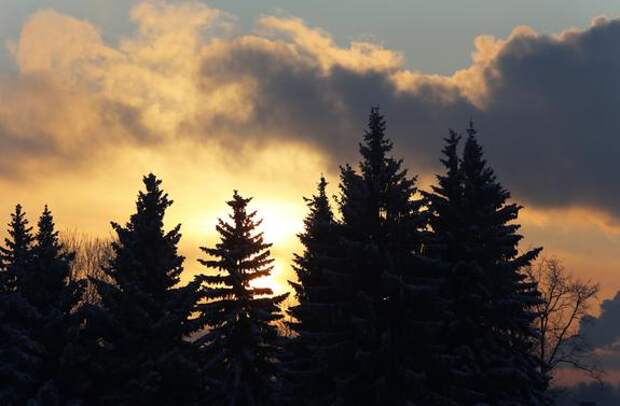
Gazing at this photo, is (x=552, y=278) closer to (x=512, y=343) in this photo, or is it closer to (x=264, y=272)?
(x=512, y=343)

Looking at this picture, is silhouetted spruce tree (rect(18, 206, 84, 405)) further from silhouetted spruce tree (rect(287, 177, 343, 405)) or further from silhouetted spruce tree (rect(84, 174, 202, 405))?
silhouetted spruce tree (rect(287, 177, 343, 405))

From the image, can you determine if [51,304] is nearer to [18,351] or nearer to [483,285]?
[18,351]

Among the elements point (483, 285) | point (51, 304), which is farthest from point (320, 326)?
point (51, 304)

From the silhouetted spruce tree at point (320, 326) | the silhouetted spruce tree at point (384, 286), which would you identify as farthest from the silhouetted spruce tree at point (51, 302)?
the silhouetted spruce tree at point (384, 286)

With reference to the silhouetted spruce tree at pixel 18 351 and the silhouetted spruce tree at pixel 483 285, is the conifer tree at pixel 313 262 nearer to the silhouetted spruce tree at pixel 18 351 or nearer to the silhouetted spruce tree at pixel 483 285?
the silhouetted spruce tree at pixel 483 285

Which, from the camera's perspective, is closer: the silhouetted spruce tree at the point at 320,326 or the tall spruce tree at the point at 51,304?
the silhouetted spruce tree at the point at 320,326

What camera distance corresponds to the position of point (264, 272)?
31.2 meters

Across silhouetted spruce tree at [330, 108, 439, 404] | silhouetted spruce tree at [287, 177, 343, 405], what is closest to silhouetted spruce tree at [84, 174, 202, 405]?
silhouetted spruce tree at [287, 177, 343, 405]

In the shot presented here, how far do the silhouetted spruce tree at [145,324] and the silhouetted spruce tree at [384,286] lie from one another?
8321mm

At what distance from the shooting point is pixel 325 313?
82.3 feet

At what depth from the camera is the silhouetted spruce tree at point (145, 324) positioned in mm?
27938

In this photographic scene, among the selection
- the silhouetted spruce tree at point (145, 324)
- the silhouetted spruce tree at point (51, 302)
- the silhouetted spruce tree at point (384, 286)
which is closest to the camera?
the silhouetted spruce tree at point (384, 286)

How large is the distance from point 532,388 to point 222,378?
14.4 metres

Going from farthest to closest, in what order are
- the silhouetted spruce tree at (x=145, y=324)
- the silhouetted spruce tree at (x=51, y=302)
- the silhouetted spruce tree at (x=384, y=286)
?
1. the silhouetted spruce tree at (x=51, y=302)
2. the silhouetted spruce tree at (x=145, y=324)
3. the silhouetted spruce tree at (x=384, y=286)
